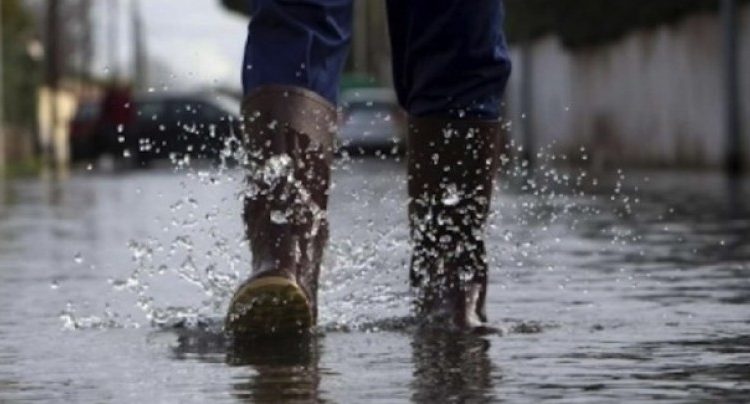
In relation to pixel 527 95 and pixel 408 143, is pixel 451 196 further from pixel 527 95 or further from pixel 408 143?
pixel 527 95

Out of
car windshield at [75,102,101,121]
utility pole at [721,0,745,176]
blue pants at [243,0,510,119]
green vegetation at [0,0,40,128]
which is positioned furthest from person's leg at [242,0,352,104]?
green vegetation at [0,0,40,128]

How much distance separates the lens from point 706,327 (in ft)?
17.8

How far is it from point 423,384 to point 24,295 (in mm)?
2919

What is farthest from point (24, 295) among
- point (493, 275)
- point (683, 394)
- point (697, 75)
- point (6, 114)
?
point (6, 114)

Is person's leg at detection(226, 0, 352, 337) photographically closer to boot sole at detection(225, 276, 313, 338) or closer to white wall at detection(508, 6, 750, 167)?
boot sole at detection(225, 276, 313, 338)

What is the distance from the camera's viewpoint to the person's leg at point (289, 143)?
5.17 m

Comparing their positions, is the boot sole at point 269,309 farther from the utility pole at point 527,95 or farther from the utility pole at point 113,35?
the utility pole at point 113,35

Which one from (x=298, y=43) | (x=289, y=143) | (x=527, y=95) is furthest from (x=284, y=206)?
(x=527, y=95)

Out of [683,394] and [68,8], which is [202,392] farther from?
[68,8]

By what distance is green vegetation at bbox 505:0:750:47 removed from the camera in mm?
30250

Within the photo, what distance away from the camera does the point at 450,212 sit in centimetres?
568

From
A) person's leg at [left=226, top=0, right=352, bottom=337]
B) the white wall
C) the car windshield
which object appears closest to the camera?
person's leg at [left=226, top=0, right=352, bottom=337]

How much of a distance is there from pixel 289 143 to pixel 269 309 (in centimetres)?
39

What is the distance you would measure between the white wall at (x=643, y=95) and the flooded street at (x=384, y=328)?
754 inches
